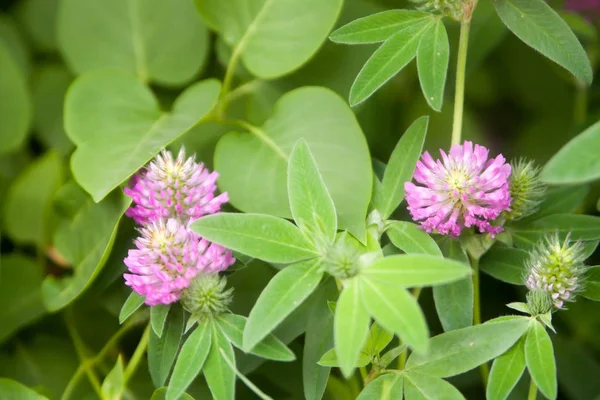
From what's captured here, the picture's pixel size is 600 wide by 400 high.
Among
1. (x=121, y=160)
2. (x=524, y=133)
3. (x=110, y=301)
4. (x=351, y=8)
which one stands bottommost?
(x=110, y=301)

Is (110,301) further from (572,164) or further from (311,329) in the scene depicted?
(572,164)

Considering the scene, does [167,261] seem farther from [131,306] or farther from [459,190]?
[459,190]

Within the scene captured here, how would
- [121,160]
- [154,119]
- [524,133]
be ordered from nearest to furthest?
[121,160] → [154,119] → [524,133]

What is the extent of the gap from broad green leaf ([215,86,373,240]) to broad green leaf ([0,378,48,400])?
0.36m

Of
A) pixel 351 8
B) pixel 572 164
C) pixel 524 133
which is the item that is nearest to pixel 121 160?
pixel 351 8

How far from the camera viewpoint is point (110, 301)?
42.7 inches

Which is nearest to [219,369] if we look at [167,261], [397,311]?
[167,261]

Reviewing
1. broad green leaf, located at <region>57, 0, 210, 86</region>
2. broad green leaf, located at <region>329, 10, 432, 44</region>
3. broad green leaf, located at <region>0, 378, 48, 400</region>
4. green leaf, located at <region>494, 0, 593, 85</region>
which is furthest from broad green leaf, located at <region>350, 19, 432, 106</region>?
broad green leaf, located at <region>0, 378, 48, 400</region>

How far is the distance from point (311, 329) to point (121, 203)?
32 cm

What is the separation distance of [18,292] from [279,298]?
631mm

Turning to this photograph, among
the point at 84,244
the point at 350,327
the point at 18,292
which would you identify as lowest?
the point at 18,292

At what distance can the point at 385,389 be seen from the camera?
809mm

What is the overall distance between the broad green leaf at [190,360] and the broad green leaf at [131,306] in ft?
0.26

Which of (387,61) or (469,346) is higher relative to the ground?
(387,61)
